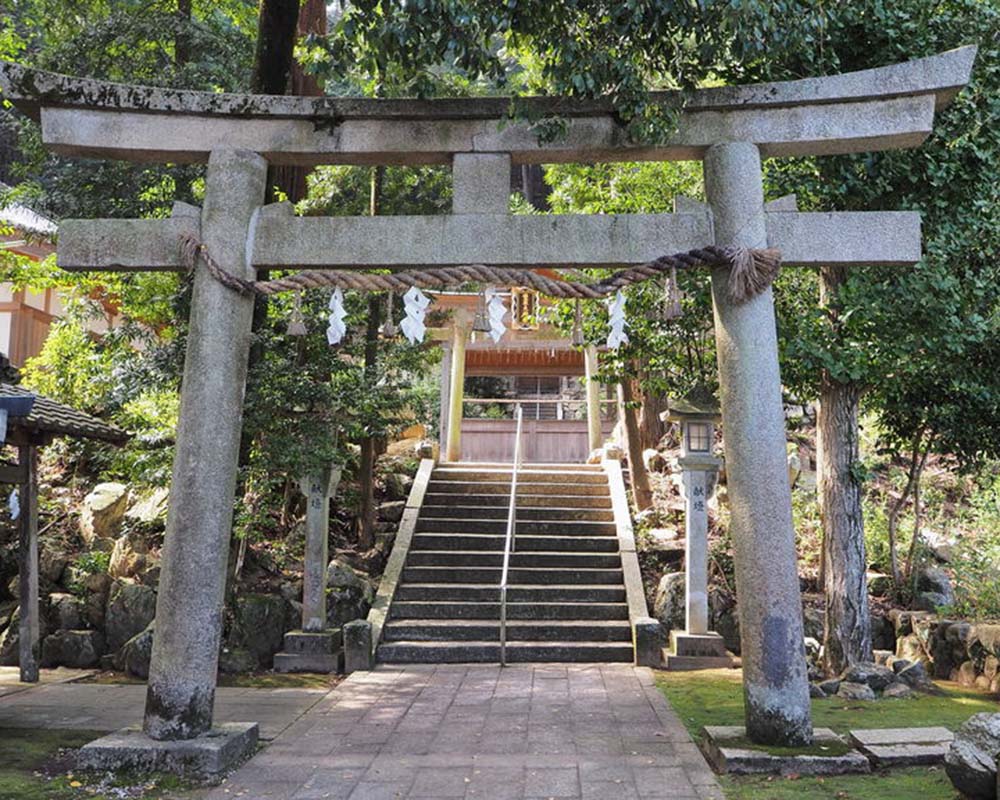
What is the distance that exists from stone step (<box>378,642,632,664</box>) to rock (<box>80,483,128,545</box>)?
4.50 m

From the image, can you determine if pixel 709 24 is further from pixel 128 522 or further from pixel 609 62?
pixel 128 522

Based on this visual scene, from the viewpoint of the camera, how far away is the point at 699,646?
9625 mm

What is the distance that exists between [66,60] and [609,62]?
809 centimetres

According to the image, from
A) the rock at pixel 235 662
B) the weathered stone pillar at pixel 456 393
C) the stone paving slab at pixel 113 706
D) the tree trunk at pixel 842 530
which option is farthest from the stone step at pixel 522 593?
the weathered stone pillar at pixel 456 393

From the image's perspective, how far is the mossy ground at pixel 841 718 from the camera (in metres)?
4.86

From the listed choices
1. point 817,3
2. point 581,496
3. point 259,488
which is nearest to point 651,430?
point 581,496

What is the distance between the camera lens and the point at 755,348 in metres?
5.79

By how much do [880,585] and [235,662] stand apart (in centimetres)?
825

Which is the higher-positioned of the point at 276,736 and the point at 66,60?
the point at 66,60

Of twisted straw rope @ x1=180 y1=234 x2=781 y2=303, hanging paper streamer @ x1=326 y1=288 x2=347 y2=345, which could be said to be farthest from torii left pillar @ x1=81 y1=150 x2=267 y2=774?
Answer: hanging paper streamer @ x1=326 y1=288 x2=347 y2=345

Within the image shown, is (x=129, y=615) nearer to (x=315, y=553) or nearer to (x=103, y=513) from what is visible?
(x=315, y=553)

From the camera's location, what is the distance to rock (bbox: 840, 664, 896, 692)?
26.5ft

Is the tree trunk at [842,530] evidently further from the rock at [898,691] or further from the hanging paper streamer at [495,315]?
the hanging paper streamer at [495,315]

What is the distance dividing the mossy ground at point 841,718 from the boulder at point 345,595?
12.3ft
